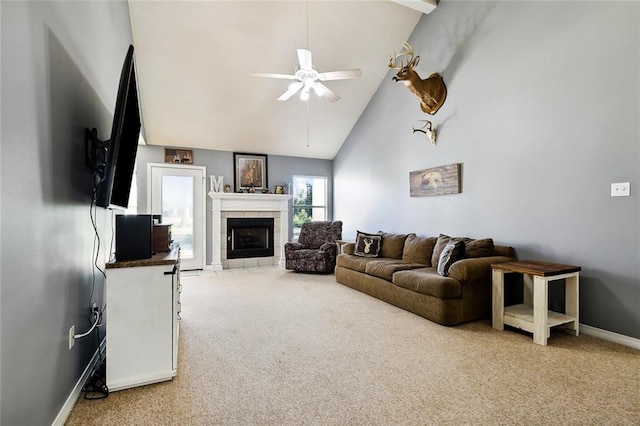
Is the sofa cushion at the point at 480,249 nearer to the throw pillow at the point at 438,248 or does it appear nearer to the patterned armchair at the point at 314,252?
the throw pillow at the point at 438,248

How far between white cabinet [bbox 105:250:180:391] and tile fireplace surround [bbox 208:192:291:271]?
437 cm

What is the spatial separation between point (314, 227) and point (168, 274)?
442 cm

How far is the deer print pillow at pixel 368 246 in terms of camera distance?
195 inches

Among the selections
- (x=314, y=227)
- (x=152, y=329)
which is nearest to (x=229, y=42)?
(x=314, y=227)

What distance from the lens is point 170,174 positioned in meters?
6.12

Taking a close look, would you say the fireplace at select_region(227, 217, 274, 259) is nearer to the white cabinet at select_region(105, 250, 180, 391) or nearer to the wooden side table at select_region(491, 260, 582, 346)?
the white cabinet at select_region(105, 250, 180, 391)

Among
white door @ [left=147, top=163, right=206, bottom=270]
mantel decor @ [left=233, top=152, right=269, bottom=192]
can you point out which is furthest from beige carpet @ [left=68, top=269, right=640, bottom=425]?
mantel decor @ [left=233, top=152, right=269, bottom=192]

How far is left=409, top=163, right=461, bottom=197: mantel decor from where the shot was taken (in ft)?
13.9

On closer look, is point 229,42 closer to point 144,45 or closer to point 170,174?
point 144,45

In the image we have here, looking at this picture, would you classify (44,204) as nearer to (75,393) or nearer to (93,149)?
(93,149)

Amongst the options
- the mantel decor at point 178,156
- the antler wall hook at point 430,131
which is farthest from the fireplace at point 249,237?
the antler wall hook at point 430,131

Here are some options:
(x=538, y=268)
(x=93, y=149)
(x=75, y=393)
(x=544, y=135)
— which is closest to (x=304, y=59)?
(x=93, y=149)

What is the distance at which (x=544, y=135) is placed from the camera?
3199 mm

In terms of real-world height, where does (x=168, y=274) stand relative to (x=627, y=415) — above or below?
above
